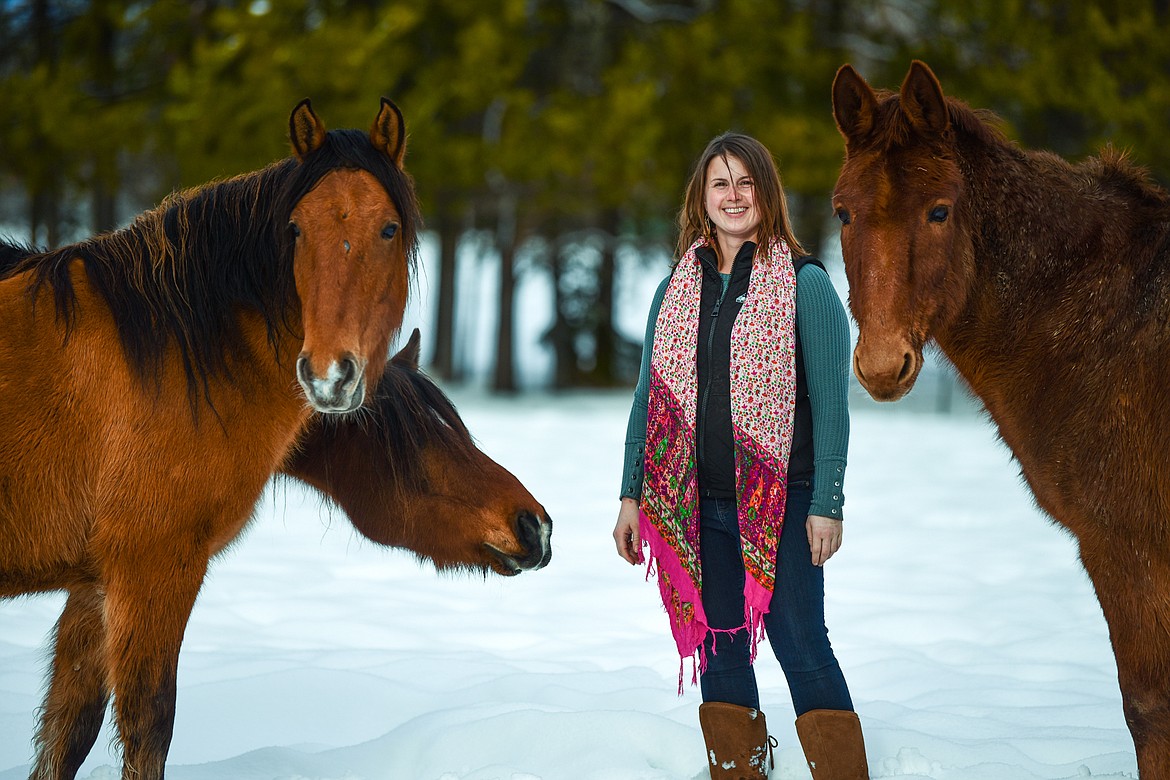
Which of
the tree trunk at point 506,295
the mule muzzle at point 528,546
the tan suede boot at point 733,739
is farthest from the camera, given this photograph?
the tree trunk at point 506,295

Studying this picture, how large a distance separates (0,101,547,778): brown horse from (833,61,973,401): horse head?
1162mm

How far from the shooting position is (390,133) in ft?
8.82

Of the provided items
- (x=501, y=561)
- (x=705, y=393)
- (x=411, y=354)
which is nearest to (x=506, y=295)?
(x=411, y=354)

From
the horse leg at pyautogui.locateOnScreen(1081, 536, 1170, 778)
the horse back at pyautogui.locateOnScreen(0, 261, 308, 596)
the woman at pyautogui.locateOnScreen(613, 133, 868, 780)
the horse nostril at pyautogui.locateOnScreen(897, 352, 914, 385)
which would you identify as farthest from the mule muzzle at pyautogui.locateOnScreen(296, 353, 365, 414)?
the horse leg at pyautogui.locateOnScreen(1081, 536, 1170, 778)

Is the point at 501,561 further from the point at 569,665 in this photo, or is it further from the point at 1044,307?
the point at 1044,307

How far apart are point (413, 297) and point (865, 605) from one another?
3.15 meters

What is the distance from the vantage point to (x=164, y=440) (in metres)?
2.54

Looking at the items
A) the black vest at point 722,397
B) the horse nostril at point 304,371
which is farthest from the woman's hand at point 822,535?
the horse nostril at point 304,371

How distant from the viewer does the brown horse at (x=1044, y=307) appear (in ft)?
7.76

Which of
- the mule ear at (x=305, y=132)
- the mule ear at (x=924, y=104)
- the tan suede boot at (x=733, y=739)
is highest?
the mule ear at (x=924, y=104)

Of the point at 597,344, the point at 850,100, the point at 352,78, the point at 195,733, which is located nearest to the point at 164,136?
the point at 352,78

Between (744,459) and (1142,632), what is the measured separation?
101cm

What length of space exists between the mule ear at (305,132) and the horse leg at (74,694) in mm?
1349

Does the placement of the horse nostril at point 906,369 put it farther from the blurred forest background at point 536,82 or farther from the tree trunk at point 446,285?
the tree trunk at point 446,285
